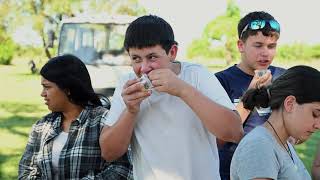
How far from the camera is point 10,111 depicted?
13828 mm

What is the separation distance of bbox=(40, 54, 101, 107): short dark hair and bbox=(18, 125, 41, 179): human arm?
29 centimetres

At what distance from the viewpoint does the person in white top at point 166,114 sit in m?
1.97

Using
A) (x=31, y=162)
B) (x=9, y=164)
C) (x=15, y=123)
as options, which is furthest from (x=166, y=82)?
(x=15, y=123)

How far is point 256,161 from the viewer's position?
177 centimetres

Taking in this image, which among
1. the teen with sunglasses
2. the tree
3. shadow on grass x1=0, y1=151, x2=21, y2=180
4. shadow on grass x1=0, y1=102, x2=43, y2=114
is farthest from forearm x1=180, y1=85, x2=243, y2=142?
the tree

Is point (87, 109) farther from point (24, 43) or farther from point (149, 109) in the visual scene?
point (24, 43)

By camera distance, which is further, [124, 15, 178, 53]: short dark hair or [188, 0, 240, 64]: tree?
[188, 0, 240, 64]: tree

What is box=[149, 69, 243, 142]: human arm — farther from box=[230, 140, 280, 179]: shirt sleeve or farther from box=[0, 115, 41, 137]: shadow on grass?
box=[0, 115, 41, 137]: shadow on grass

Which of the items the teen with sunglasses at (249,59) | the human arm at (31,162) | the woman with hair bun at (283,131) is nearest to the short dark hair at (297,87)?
the woman with hair bun at (283,131)

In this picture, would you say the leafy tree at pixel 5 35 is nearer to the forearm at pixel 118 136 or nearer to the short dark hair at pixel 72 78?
the short dark hair at pixel 72 78

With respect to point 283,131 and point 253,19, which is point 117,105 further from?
point 253,19

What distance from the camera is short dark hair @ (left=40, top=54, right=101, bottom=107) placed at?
279cm

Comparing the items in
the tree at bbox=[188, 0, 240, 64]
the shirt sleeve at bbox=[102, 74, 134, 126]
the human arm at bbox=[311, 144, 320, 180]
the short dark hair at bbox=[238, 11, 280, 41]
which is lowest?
the tree at bbox=[188, 0, 240, 64]

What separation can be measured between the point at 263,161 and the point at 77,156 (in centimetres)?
115
